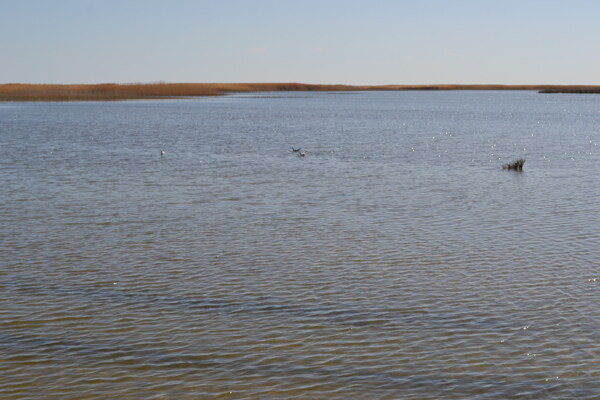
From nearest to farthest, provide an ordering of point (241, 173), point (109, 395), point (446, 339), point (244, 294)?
point (109, 395), point (446, 339), point (244, 294), point (241, 173)

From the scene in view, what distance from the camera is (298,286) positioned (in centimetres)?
1344

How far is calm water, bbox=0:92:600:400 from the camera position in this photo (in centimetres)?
955

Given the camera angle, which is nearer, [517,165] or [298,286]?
[298,286]

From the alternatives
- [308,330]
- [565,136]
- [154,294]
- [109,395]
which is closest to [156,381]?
[109,395]

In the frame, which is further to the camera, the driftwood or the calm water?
the driftwood

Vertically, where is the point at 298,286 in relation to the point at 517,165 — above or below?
above

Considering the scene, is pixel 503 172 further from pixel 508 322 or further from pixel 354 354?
pixel 354 354

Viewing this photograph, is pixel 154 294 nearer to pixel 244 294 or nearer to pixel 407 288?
pixel 244 294

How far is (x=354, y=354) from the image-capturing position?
10.2 meters

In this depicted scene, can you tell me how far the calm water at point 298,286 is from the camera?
9.55 m

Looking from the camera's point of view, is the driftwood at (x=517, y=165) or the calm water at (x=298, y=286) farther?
the driftwood at (x=517, y=165)

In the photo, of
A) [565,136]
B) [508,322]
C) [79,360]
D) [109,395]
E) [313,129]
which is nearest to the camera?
[109,395]

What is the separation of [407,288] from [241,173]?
17.9 meters

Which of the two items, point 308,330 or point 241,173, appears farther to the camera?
point 241,173
